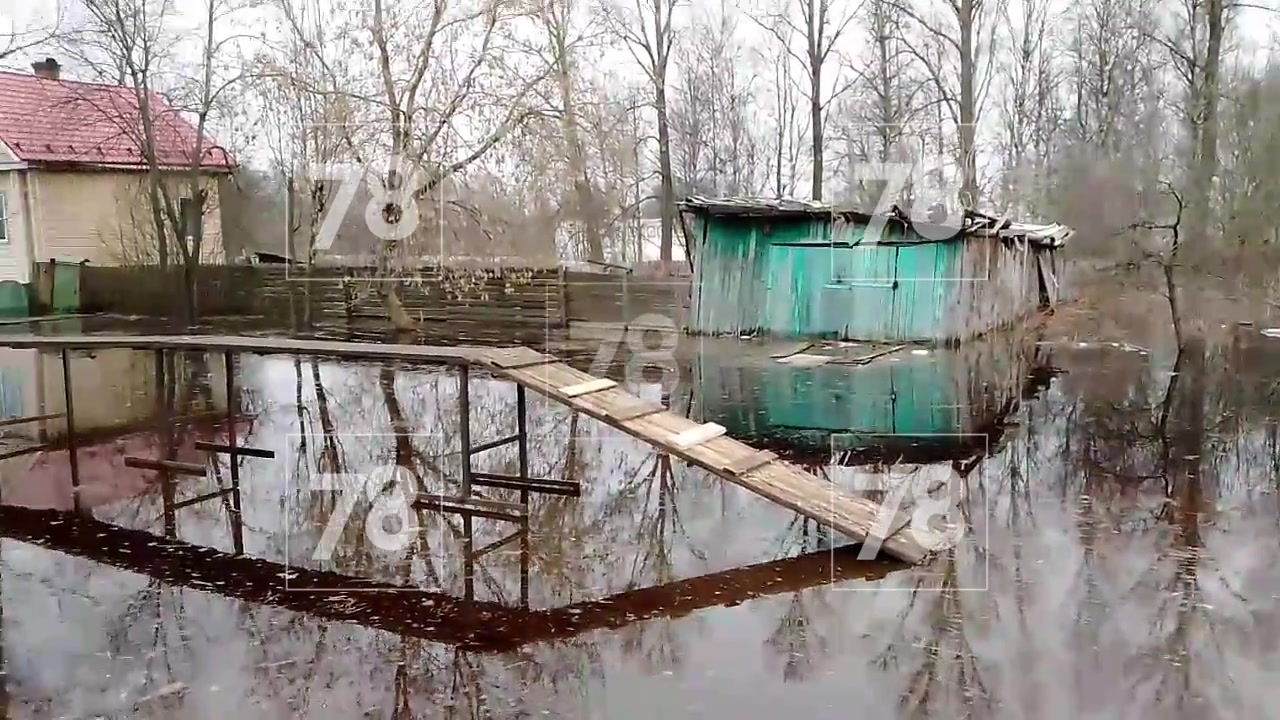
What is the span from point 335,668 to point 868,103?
25.0 m

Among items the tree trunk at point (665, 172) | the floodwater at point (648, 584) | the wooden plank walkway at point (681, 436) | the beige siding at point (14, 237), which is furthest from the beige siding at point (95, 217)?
the wooden plank walkway at point (681, 436)

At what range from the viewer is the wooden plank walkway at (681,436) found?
5.32 metres

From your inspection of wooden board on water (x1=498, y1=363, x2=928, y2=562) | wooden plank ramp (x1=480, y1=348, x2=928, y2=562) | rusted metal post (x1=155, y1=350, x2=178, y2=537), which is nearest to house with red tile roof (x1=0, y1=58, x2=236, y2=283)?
rusted metal post (x1=155, y1=350, x2=178, y2=537)

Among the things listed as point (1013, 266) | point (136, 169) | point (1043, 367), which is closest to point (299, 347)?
point (1043, 367)

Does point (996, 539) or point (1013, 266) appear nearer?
point (996, 539)

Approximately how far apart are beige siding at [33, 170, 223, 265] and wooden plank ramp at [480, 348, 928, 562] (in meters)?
18.8

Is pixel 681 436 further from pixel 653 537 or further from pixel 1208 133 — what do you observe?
pixel 1208 133

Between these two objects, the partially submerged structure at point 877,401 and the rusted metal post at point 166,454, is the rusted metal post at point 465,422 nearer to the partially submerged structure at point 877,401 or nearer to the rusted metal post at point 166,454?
the rusted metal post at point 166,454

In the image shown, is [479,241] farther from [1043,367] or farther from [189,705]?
[189,705]

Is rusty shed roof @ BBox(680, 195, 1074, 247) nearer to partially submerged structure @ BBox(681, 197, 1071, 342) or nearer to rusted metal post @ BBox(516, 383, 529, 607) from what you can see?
partially submerged structure @ BBox(681, 197, 1071, 342)

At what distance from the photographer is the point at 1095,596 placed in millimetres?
4750

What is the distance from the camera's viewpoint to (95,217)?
22328 mm

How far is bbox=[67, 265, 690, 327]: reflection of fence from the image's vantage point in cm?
1853

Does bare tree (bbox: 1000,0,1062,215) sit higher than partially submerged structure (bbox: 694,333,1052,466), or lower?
higher
